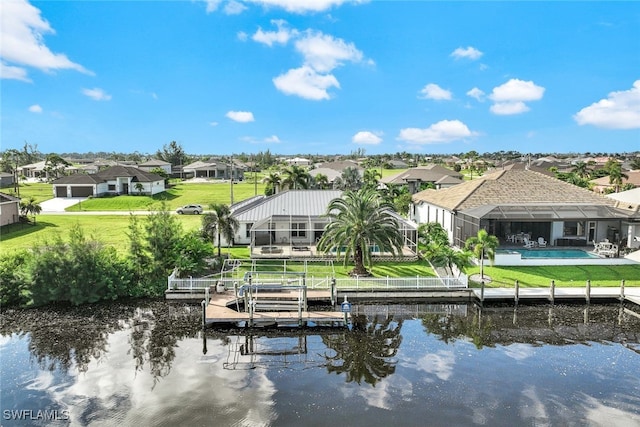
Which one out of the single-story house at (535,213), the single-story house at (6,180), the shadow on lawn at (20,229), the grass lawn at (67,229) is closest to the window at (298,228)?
the grass lawn at (67,229)

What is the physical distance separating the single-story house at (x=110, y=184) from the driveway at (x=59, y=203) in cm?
149

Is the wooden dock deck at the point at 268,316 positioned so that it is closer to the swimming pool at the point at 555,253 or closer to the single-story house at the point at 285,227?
the single-story house at the point at 285,227

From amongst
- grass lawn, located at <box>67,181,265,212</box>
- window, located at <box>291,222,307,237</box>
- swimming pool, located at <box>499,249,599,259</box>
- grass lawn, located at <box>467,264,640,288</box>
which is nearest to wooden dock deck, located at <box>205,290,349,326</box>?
grass lawn, located at <box>467,264,640,288</box>

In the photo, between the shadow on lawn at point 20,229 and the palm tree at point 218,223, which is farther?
the shadow on lawn at point 20,229

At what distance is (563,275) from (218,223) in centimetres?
2239

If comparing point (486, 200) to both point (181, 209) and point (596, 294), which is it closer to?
point (596, 294)

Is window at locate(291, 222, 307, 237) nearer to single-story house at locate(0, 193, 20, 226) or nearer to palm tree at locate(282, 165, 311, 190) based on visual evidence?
palm tree at locate(282, 165, 311, 190)

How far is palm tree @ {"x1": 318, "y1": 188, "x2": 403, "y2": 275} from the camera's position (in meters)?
27.3

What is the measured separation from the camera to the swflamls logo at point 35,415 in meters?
14.2

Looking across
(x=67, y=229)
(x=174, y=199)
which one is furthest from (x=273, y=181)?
(x=67, y=229)

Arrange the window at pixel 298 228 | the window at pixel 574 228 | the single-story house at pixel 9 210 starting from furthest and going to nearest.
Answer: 1. the single-story house at pixel 9 210
2. the window at pixel 574 228
3. the window at pixel 298 228

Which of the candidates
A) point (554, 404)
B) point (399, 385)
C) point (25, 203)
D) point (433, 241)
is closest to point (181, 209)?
point (25, 203)

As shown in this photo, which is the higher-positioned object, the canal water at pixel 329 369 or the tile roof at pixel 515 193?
the tile roof at pixel 515 193

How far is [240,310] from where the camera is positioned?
23.2 m
